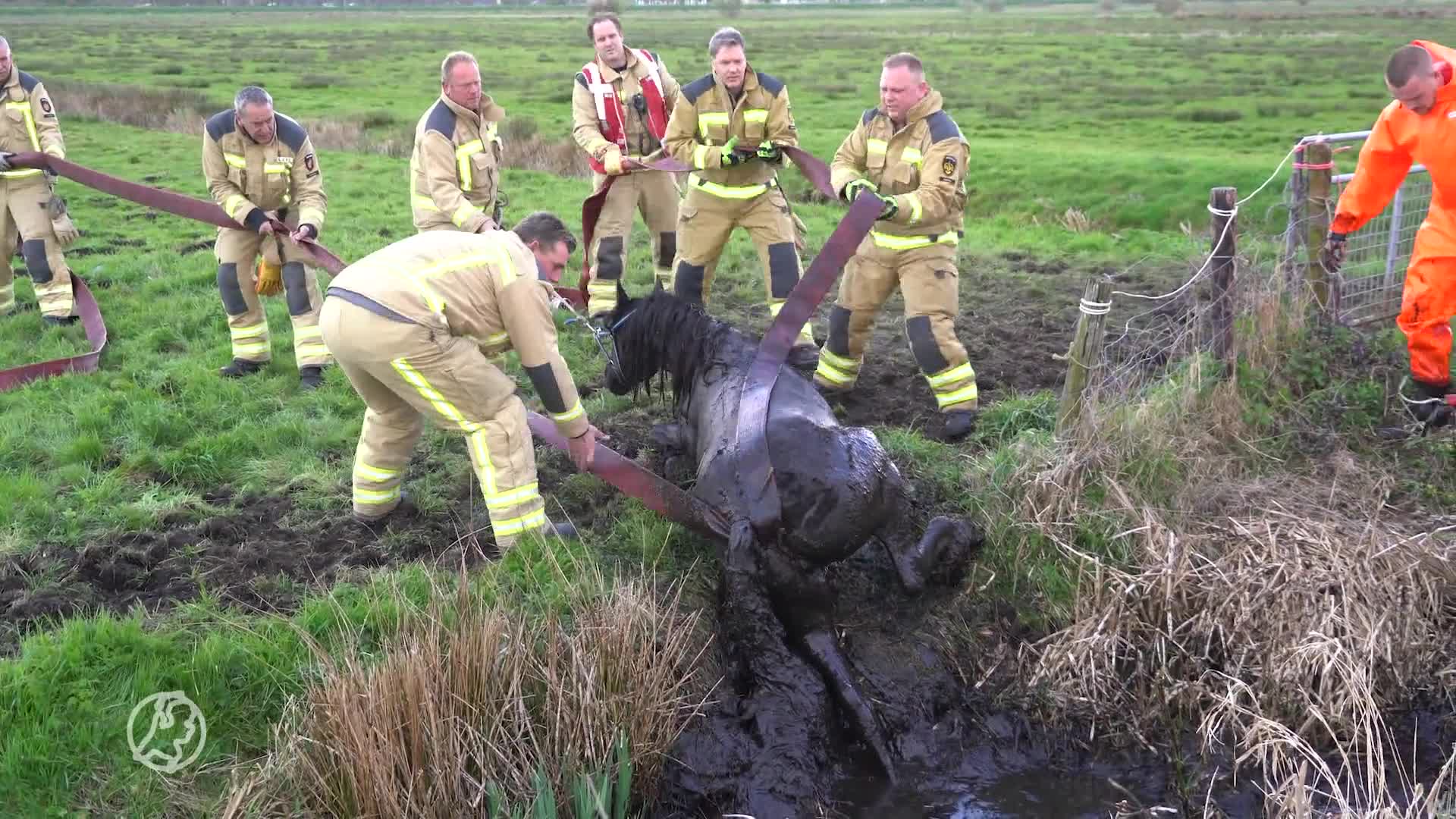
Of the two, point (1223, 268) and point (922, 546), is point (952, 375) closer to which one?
point (1223, 268)

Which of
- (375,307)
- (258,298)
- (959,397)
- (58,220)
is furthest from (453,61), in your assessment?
(58,220)

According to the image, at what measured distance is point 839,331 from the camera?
22.2ft

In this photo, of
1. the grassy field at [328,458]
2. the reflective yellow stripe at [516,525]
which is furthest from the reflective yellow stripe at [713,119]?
the reflective yellow stripe at [516,525]

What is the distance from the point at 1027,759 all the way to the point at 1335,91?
26.7m

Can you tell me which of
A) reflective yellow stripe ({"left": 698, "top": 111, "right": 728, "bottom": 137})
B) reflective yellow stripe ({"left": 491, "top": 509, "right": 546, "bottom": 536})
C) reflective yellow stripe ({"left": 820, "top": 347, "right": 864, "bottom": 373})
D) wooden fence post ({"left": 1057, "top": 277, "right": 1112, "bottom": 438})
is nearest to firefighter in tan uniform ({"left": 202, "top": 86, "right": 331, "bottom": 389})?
reflective yellow stripe ({"left": 698, "top": 111, "right": 728, "bottom": 137})

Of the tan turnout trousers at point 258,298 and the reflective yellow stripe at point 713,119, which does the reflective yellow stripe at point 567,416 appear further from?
the tan turnout trousers at point 258,298

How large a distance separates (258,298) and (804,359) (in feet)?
13.2

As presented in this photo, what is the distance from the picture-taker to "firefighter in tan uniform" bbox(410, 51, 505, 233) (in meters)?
6.78

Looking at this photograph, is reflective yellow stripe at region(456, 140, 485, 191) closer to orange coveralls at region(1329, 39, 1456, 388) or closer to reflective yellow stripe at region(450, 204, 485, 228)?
reflective yellow stripe at region(450, 204, 485, 228)

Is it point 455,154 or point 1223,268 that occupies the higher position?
point 455,154

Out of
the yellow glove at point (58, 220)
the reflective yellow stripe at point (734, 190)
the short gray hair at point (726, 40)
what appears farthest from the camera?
the yellow glove at point (58, 220)

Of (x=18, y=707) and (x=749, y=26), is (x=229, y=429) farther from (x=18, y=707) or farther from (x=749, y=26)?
(x=749, y=26)

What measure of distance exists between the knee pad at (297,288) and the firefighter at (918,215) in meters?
3.86
